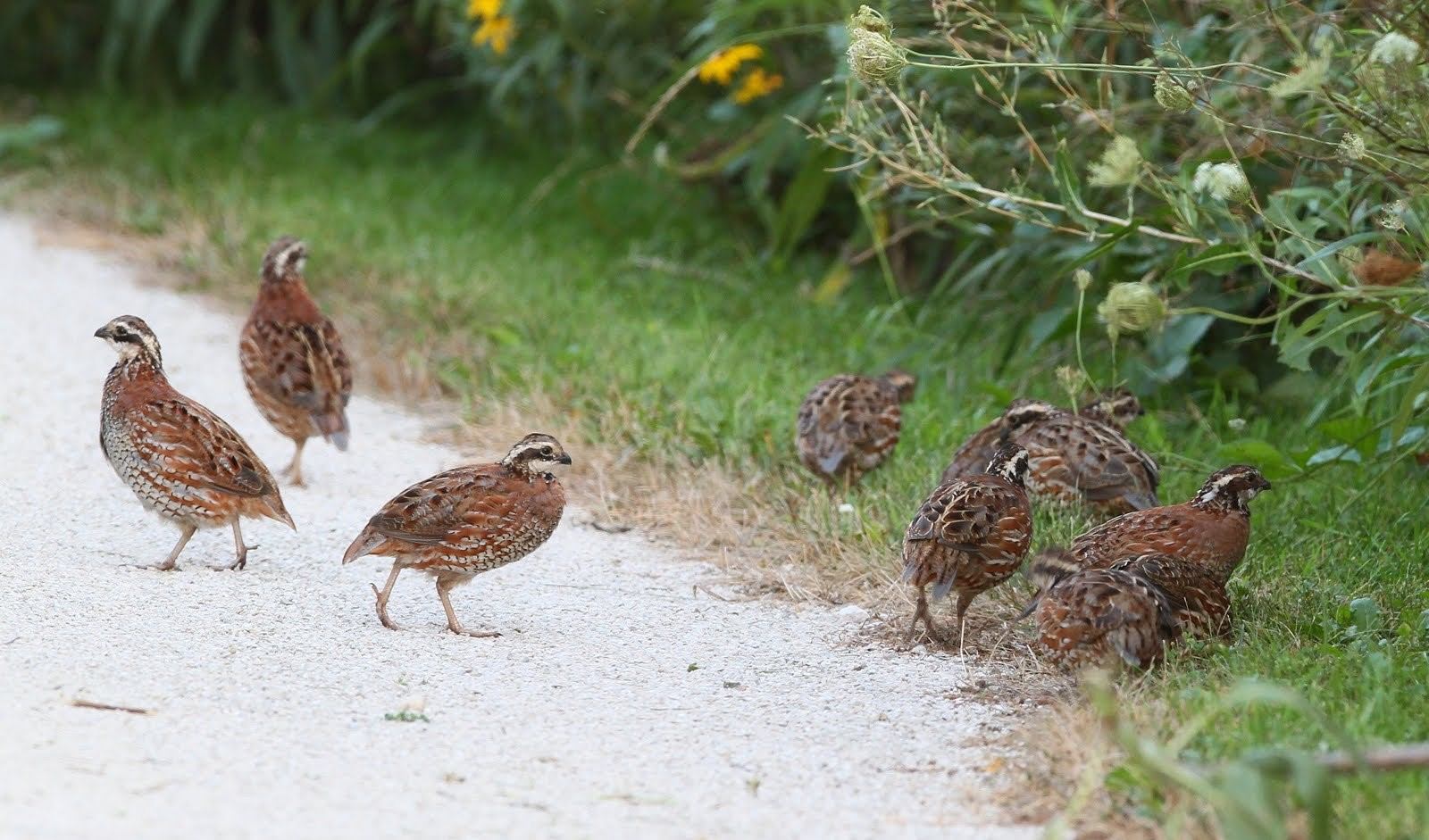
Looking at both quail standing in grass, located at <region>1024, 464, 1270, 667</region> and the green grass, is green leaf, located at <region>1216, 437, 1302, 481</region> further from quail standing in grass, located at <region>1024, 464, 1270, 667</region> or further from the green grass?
quail standing in grass, located at <region>1024, 464, 1270, 667</region>

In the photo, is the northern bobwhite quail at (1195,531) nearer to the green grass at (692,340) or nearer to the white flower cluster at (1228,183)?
the green grass at (692,340)

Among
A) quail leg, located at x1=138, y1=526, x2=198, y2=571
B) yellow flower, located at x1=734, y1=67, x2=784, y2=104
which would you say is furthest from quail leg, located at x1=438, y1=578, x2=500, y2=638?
yellow flower, located at x1=734, y1=67, x2=784, y2=104

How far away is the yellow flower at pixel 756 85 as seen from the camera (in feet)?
32.4

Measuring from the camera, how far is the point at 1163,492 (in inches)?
282

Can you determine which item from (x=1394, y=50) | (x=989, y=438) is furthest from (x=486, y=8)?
(x=1394, y=50)

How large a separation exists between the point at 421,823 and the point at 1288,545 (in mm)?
3510

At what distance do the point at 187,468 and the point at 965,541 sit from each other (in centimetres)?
267

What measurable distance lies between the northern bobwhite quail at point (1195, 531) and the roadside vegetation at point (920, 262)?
0.52 ft

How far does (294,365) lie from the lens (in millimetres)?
7488

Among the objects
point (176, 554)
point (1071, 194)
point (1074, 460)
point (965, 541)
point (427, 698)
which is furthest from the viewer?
point (1074, 460)

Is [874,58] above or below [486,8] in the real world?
above

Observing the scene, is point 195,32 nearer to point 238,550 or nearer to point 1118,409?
point 238,550

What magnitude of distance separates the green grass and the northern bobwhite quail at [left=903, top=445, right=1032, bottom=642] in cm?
52

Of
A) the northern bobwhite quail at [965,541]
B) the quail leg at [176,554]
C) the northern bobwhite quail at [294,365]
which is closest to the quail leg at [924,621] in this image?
the northern bobwhite quail at [965,541]
